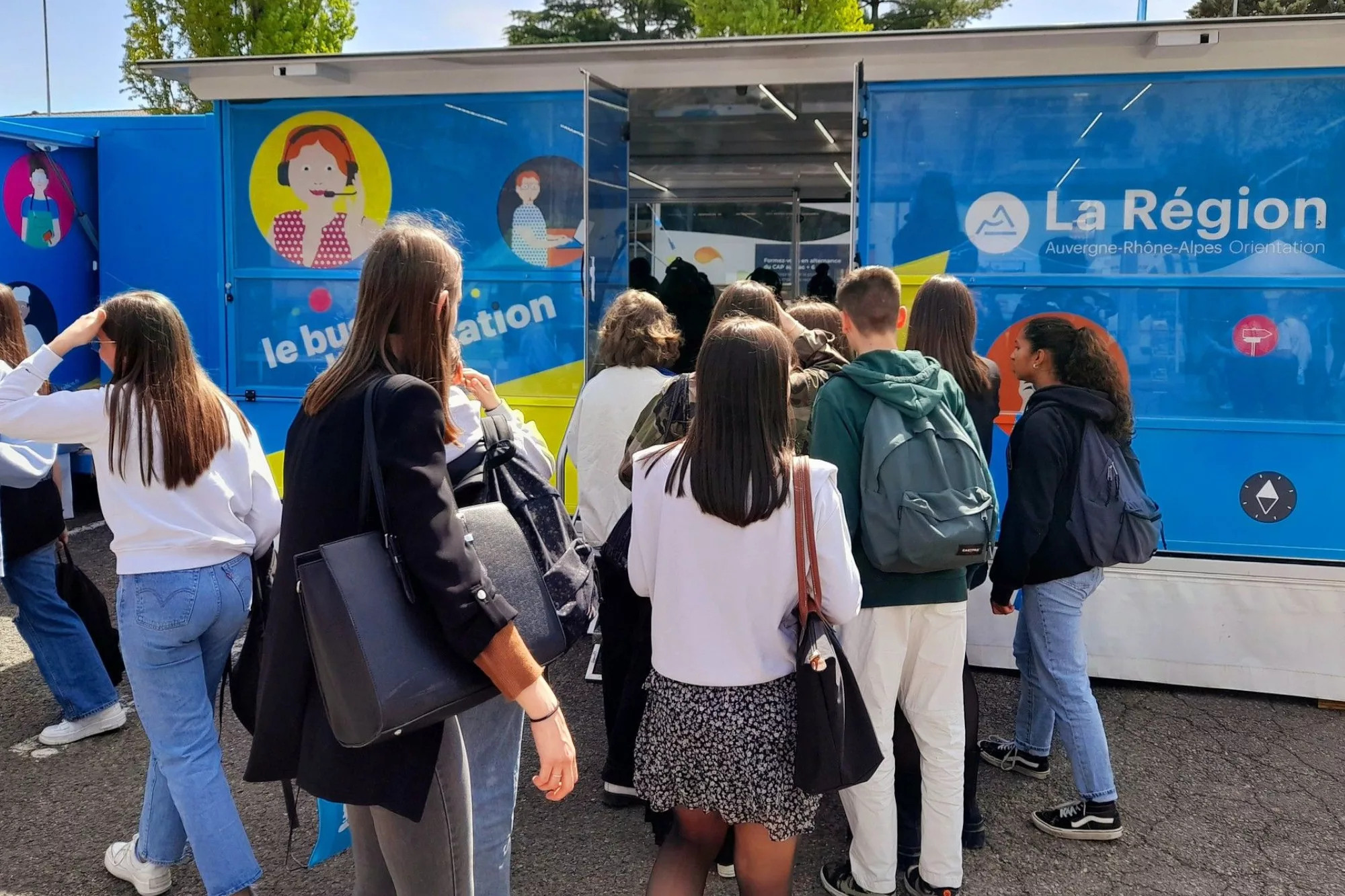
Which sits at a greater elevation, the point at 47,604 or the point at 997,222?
the point at 997,222

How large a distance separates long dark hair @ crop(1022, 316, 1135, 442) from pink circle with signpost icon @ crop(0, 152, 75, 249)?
21.0ft

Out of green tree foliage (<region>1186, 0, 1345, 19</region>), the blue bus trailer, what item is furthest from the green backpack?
green tree foliage (<region>1186, 0, 1345, 19</region>)

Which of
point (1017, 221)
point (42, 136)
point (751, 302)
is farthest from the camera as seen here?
point (42, 136)

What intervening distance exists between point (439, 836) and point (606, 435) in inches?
78.2

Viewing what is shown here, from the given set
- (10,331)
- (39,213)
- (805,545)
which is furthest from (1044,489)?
(39,213)

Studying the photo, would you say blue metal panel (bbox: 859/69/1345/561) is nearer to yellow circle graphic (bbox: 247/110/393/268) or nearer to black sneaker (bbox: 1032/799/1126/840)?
black sneaker (bbox: 1032/799/1126/840)

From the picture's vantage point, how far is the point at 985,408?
355 centimetres

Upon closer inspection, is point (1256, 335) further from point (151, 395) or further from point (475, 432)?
point (151, 395)

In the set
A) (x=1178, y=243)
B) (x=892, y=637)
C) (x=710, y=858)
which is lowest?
(x=710, y=858)

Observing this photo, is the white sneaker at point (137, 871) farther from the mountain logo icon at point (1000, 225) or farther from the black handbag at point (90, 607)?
the mountain logo icon at point (1000, 225)

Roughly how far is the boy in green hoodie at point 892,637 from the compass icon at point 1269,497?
7.63 ft

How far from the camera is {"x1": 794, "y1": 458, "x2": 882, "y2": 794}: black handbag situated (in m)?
2.21

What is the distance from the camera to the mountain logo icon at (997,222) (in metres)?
4.71

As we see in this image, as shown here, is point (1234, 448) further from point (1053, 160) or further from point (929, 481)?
point (929, 481)
